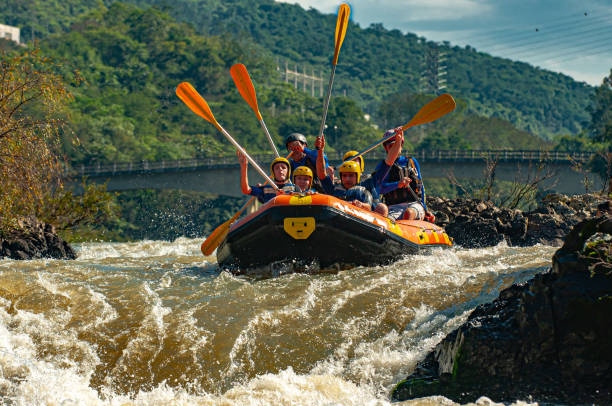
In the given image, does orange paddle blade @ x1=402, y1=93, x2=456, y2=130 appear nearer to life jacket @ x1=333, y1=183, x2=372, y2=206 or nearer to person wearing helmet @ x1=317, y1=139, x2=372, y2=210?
person wearing helmet @ x1=317, y1=139, x2=372, y2=210

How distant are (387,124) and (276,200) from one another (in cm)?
9541

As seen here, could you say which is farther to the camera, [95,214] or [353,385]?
[95,214]

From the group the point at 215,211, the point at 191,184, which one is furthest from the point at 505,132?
the point at 191,184

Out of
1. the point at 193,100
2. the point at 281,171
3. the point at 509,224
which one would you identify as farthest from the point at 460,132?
the point at 281,171

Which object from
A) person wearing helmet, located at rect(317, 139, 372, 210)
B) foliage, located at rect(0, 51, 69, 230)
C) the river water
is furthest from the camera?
foliage, located at rect(0, 51, 69, 230)

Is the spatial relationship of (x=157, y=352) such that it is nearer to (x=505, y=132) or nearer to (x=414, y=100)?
(x=505, y=132)

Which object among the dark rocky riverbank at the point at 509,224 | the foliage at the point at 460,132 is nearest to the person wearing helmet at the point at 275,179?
the dark rocky riverbank at the point at 509,224

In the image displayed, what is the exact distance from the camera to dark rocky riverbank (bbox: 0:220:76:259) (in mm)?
13031

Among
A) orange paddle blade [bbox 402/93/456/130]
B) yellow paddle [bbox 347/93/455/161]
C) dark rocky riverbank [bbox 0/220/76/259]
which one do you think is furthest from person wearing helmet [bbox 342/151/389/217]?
dark rocky riverbank [bbox 0/220/76/259]

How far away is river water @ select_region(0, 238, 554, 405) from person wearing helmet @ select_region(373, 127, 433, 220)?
251 cm

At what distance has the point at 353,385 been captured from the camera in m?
5.86

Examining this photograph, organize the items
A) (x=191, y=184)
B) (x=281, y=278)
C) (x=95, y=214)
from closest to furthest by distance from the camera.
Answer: (x=281, y=278), (x=95, y=214), (x=191, y=184)

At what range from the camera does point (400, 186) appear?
1175cm

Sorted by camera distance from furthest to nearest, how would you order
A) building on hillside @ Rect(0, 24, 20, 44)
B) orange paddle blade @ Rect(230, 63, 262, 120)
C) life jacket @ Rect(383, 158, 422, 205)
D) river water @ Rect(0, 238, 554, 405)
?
building on hillside @ Rect(0, 24, 20, 44) < orange paddle blade @ Rect(230, 63, 262, 120) < life jacket @ Rect(383, 158, 422, 205) < river water @ Rect(0, 238, 554, 405)
